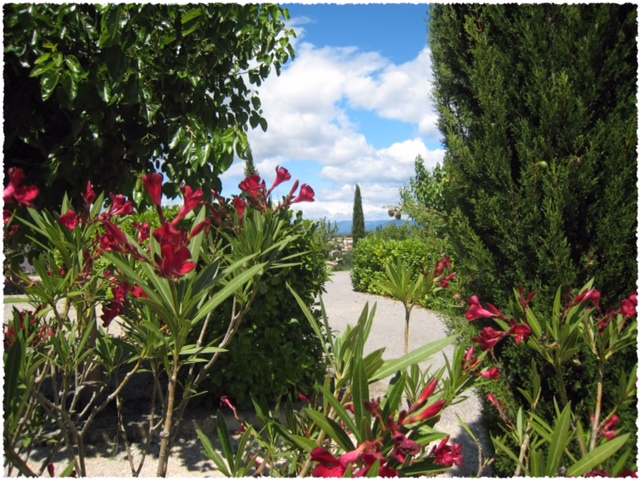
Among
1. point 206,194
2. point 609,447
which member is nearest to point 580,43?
point 609,447

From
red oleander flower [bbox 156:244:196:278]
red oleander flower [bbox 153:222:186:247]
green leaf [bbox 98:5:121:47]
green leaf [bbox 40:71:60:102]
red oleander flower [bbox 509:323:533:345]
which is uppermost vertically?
green leaf [bbox 98:5:121:47]

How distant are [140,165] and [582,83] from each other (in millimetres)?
2343

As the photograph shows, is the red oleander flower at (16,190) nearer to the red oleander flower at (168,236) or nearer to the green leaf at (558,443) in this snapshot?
the red oleander flower at (168,236)

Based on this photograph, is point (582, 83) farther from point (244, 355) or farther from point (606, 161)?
point (244, 355)

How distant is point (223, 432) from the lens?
98 cm

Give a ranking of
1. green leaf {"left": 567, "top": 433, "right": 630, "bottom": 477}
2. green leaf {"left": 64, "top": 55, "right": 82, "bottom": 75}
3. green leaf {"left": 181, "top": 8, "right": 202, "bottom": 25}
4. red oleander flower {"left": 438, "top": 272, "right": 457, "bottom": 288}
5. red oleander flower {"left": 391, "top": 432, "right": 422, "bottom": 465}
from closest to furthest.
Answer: red oleander flower {"left": 391, "top": 432, "right": 422, "bottom": 465}, green leaf {"left": 567, "top": 433, "right": 630, "bottom": 477}, green leaf {"left": 64, "top": 55, "right": 82, "bottom": 75}, green leaf {"left": 181, "top": 8, "right": 202, "bottom": 25}, red oleander flower {"left": 438, "top": 272, "right": 457, "bottom": 288}

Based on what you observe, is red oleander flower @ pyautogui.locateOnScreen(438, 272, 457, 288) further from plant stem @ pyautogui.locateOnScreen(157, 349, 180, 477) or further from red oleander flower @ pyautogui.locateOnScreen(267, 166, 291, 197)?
plant stem @ pyautogui.locateOnScreen(157, 349, 180, 477)

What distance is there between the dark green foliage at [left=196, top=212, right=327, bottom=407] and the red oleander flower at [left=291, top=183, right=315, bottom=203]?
185 cm

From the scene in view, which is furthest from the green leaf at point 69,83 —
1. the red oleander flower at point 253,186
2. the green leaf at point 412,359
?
the green leaf at point 412,359

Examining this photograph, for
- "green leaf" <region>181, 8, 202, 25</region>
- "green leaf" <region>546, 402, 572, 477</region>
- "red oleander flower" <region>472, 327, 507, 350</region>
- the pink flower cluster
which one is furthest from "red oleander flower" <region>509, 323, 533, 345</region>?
"green leaf" <region>181, 8, 202, 25</region>

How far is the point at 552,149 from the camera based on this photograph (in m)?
1.93

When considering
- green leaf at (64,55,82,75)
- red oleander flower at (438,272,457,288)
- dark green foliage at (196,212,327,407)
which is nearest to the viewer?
green leaf at (64,55,82,75)

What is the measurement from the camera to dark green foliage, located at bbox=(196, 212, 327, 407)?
3.17 m

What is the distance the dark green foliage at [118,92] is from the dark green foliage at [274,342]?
3.28 ft
